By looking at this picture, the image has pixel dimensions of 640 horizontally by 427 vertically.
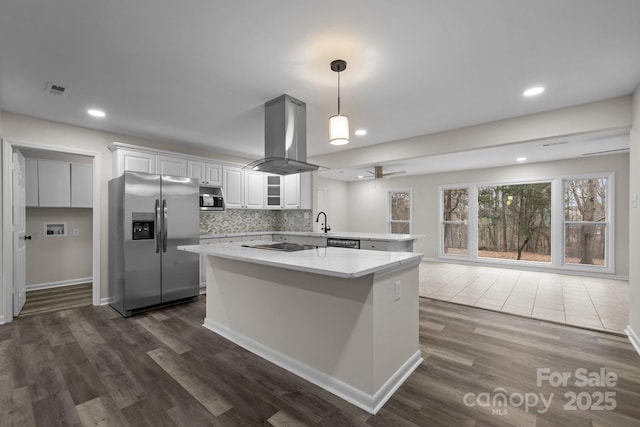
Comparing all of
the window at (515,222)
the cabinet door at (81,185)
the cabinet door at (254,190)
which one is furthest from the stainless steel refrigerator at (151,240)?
the window at (515,222)

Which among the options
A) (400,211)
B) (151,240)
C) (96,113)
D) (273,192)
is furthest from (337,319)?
(400,211)

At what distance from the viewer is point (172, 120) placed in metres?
3.71

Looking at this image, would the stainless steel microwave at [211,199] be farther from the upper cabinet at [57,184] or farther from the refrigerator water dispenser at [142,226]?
the upper cabinet at [57,184]

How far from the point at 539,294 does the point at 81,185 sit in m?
7.71

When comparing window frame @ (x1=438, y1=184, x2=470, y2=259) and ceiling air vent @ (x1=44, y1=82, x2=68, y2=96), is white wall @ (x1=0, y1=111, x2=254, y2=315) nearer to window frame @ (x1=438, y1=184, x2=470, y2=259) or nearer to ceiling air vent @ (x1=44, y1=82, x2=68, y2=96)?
ceiling air vent @ (x1=44, y1=82, x2=68, y2=96)

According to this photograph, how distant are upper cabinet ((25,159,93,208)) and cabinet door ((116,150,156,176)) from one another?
5.42 feet

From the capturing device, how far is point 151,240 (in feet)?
12.7

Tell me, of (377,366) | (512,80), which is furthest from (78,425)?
(512,80)

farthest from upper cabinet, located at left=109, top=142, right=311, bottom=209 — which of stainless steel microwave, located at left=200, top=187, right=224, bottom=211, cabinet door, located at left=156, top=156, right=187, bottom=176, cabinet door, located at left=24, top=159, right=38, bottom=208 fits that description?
cabinet door, located at left=24, top=159, right=38, bottom=208

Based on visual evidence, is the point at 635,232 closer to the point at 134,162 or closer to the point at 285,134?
the point at 285,134

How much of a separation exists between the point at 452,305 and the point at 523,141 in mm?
2284

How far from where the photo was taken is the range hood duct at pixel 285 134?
9.86 ft

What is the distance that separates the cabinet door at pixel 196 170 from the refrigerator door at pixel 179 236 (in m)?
0.52

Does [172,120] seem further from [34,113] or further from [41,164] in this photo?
[41,164]
